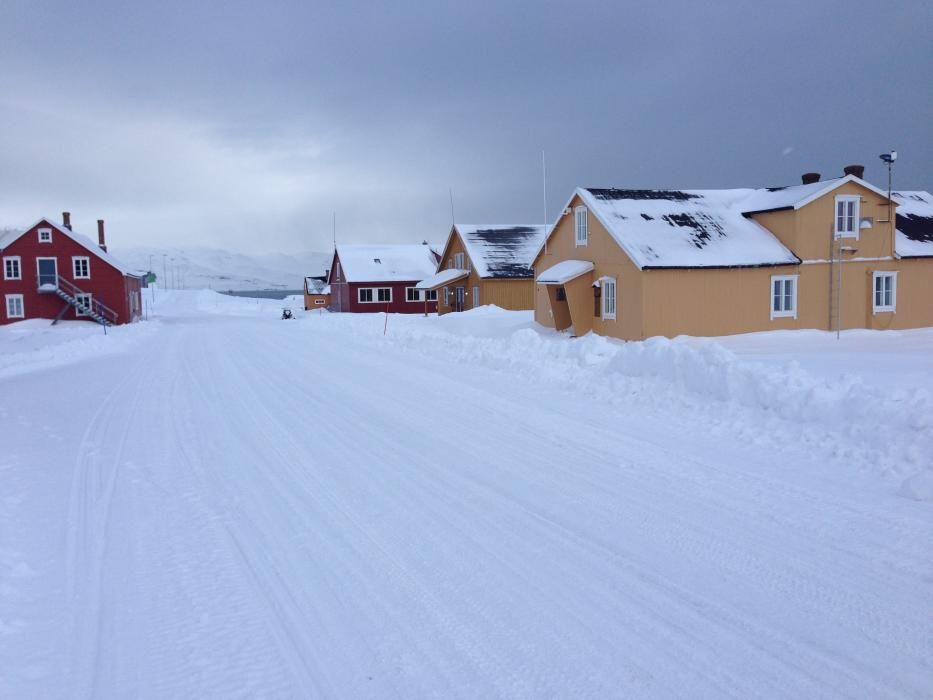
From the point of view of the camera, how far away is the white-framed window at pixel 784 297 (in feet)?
82.4

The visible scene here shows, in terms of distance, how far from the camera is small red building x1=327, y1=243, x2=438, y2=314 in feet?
189

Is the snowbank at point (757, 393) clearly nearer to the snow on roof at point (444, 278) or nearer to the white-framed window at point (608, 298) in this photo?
the white-framed window at point (608, 298)

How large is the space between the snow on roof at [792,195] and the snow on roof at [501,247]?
51.4 ft

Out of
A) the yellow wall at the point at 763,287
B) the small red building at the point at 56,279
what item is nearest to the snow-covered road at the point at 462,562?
the yellow wall at the point at 763,287

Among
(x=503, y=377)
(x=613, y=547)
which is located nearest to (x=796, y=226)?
(x=503, y=377)

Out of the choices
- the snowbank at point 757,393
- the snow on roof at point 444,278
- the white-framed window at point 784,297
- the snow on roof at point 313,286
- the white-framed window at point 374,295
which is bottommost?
the snowbank at point 757,393

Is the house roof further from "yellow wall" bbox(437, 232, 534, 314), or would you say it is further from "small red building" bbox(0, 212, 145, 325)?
"yellow wall" bbox(437, 232, 534, 314)

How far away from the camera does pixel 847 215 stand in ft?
85.7

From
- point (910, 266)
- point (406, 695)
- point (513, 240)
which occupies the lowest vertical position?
point (406, 695)

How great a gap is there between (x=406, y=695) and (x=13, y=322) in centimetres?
5447

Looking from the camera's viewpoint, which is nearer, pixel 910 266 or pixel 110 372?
pixel 110 372

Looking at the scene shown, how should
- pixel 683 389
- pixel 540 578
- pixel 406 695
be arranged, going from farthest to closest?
pixel 683 389, pixel 540 578, pixel 406 695

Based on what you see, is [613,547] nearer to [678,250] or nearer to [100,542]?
[100,542]

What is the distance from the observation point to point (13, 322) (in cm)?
4819
